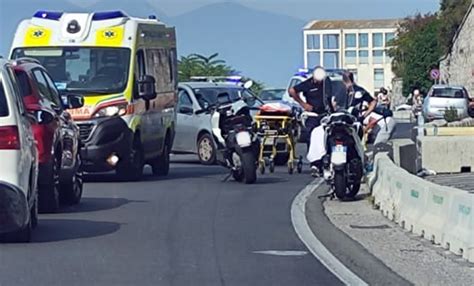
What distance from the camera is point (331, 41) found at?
10794 cm

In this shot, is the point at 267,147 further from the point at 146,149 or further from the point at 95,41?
the point at 95,41

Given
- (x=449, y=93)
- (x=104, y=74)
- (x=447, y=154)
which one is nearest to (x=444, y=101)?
(x=449, y=93)

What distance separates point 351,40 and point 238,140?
8648 cm

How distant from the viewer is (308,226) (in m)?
15.0

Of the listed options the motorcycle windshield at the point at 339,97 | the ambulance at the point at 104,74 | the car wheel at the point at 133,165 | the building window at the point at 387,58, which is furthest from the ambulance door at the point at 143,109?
the building window at the point at 387,58

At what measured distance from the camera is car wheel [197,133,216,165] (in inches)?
1025

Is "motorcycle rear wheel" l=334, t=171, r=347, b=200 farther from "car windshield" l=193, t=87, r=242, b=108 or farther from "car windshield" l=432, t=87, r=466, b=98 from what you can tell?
"car windshield" l=432, t=87, r=466, b=98

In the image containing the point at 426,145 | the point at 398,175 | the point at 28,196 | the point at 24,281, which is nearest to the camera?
the point at 24,281

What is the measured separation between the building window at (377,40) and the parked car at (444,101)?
2102 inches

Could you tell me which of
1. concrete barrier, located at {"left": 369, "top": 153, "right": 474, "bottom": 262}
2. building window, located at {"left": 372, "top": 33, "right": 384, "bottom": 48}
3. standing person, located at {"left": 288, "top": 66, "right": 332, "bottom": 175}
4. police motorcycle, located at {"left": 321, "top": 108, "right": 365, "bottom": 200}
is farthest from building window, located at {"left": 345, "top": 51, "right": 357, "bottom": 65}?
concrete barrier, located at {"left": 369, "top": 153, "right": 474, "bottom": 262}

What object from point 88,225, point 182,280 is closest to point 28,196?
point 88,225

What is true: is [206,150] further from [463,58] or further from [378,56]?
[378,56]

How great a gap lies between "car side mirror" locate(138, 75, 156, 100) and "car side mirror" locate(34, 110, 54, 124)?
18.7 feet

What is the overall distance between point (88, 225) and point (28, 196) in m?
1.79
